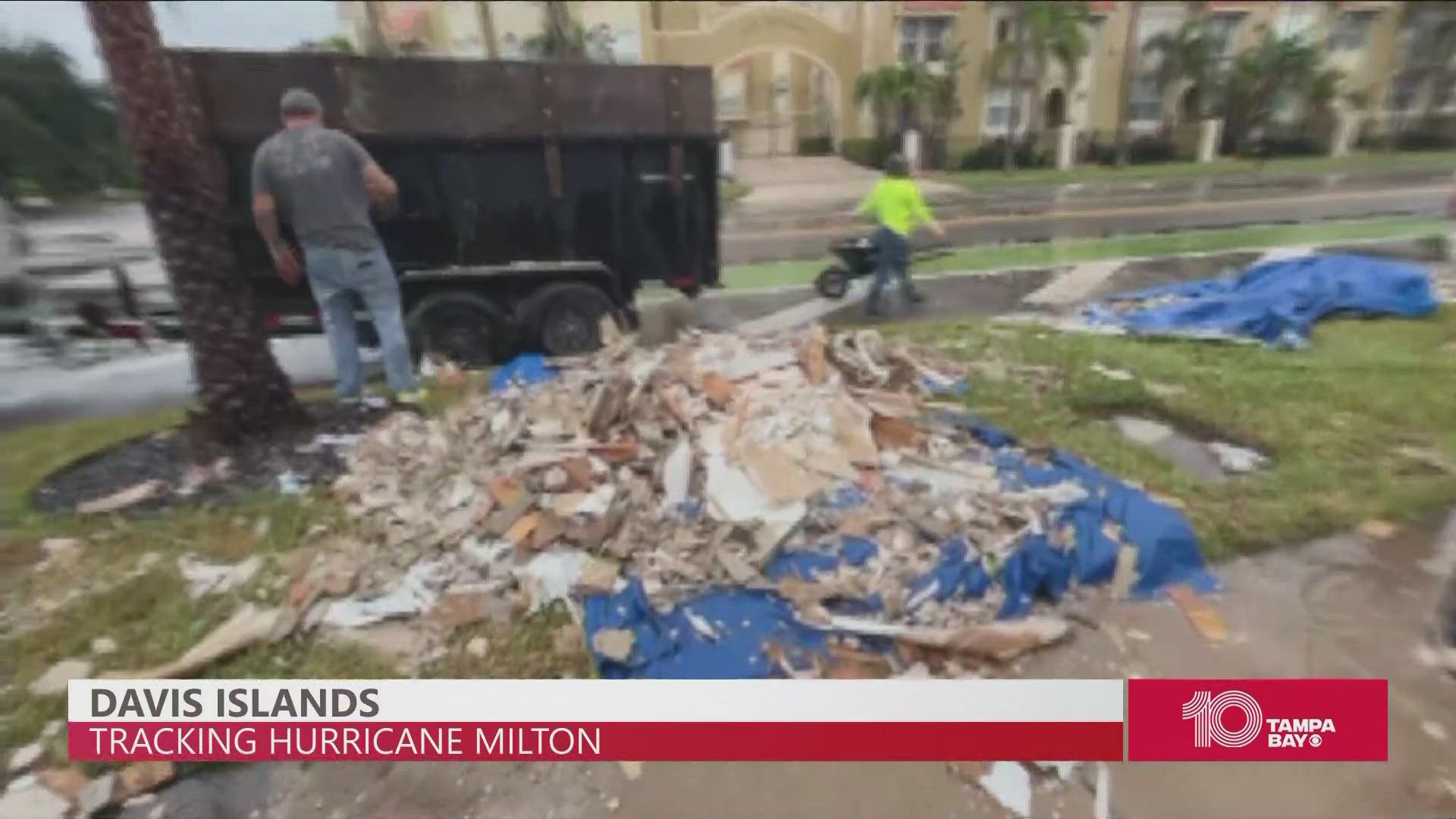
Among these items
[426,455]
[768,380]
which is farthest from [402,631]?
[768,380]

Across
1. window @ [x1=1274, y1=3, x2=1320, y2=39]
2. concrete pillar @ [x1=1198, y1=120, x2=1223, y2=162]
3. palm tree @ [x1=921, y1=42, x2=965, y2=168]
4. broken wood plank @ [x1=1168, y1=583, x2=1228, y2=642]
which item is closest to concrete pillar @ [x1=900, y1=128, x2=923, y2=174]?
palm tree @ [x1=921, y1=42, x2=965, y2=168]

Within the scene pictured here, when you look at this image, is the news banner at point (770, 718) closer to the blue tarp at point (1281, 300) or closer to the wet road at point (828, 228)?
the wet road at point (828, 228)

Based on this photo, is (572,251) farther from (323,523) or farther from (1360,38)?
(1360,38)

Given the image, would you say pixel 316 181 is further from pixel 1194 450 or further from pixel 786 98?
pixel 1194 450

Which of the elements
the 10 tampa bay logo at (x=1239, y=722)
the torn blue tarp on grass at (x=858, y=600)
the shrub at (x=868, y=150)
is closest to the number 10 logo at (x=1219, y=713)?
the 10 tampa bay logo at (x=1239, y=722)

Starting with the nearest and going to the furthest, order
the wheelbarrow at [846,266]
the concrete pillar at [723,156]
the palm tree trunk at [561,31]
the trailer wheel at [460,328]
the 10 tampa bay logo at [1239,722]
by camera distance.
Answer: the 10 tampa bay logo at [1239,722] → the palm tree trunk at [561,31] → the concrete pillar at [723,156] → the trailer wheel at [460,328] → the wheelbarrow at [846,266]
